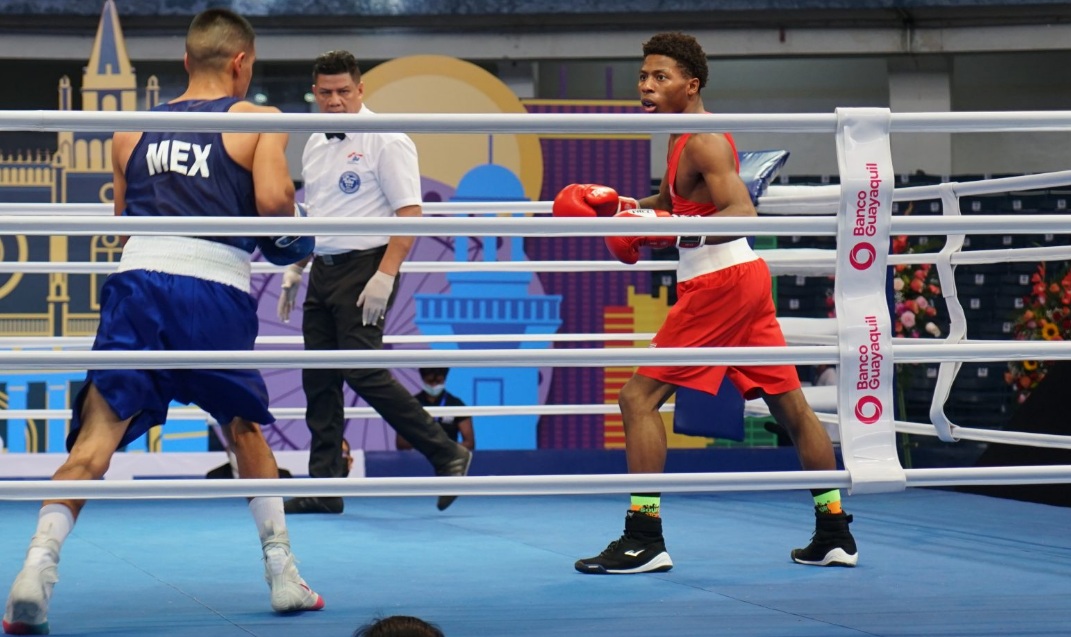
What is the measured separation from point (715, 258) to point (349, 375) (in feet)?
4.33

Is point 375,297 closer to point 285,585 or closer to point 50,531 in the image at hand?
point 285,585

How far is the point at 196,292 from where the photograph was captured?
2133 mm

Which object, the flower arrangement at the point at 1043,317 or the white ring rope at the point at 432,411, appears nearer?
the white ring rope at the point at 432,411

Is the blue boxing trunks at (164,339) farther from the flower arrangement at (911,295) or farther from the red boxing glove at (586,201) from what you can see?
the flower arrangement at (911,295)

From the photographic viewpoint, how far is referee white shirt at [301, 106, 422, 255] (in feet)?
11.8

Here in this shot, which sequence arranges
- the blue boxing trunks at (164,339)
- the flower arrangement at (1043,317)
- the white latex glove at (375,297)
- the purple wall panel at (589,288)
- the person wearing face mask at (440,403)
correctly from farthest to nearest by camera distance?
the purple wall panel at (589,288)
the person wearing face mask at (440,403)
the flower arrangement at (1043,317)
the white latex glove at (375,297)
the blue boxing trunks at (164,339)

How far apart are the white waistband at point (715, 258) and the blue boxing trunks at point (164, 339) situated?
1071mm

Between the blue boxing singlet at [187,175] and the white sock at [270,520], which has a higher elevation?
the blue boxing singlet at [187,175]

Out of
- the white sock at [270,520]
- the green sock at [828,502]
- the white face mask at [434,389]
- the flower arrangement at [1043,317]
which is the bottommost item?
the green sock at [828,502]

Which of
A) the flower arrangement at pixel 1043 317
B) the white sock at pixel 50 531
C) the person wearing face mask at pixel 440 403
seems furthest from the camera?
the person wearing face mask at pixel 440 403

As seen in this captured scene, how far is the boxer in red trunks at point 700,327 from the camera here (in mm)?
2646

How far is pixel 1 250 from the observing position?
20.8 ft

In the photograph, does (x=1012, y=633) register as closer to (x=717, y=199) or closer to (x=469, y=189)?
(x=717, y=199)

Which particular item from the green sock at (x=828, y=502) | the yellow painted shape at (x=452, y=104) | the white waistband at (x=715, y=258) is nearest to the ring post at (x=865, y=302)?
the white waistband at (x=715, y=258)
